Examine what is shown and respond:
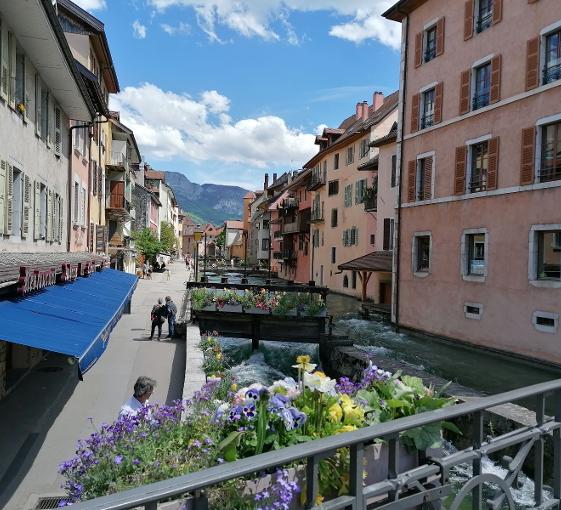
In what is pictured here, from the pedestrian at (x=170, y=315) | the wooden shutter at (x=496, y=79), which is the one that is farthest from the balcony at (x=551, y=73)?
the pedestrian at (x=170, y=315)

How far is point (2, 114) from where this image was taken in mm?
8555

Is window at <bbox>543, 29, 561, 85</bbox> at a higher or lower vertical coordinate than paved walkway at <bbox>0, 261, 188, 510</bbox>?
higher

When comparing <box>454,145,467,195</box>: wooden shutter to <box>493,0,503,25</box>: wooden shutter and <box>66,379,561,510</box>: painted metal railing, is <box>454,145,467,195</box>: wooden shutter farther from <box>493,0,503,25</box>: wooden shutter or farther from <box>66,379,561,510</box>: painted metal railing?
<box>66,379,561,510</box>: painted metal railing

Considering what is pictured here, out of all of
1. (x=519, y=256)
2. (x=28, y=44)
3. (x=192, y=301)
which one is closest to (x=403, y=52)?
(x=519, y=256)

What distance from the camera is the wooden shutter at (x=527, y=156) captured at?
1623 cm

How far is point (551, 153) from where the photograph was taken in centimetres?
1581

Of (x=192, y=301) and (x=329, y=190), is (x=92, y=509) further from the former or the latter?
(x=329, y=190)

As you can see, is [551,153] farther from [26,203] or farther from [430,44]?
[26,203]

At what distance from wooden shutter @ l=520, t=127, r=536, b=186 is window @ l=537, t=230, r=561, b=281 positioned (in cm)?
179

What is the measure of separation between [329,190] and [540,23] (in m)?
27.2

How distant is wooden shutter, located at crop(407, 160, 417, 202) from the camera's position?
2286cm

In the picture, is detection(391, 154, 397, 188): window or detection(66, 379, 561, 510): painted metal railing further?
detection(391, 154, 397, 188): window

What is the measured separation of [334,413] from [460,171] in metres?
18.3

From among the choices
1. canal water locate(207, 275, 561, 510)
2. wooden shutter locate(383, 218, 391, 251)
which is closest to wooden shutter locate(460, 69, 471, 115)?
canal water locate(207, 275, 561, 510)
